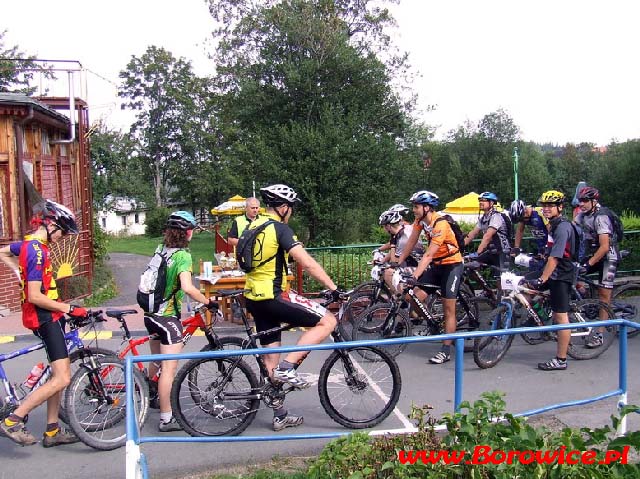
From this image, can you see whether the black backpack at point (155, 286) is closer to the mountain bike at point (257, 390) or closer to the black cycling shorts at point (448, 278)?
the mountain bike at point (257, 390)

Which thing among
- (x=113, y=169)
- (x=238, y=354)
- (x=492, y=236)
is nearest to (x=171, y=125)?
(x=113, y=169)

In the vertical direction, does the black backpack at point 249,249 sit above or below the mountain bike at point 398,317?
above

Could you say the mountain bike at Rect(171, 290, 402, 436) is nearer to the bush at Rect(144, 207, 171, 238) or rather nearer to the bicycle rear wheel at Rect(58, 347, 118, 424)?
the bicycle rear wheel at Rect(58, 347, 118, 424)

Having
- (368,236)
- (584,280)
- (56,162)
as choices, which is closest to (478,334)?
(584,280)

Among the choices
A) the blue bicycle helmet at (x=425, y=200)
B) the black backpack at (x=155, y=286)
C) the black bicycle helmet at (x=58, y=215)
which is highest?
the blue bicycle helmet at (x=425, y=200)

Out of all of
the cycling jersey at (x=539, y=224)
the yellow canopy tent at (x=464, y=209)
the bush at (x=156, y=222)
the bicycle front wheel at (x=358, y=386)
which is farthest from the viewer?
the bush at (x=156, y=222)

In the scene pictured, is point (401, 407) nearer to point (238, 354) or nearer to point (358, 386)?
point (358, 386)

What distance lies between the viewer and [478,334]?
4352 mm

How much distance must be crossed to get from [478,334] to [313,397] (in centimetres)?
250

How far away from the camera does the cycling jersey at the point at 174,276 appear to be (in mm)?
5391

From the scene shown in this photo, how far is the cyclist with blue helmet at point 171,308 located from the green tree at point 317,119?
12.5 metres

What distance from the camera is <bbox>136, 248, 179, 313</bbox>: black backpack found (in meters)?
5.40

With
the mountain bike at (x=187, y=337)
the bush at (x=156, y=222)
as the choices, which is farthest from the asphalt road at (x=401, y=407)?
the bush at (x=156, y=222)

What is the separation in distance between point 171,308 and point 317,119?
579 inches
